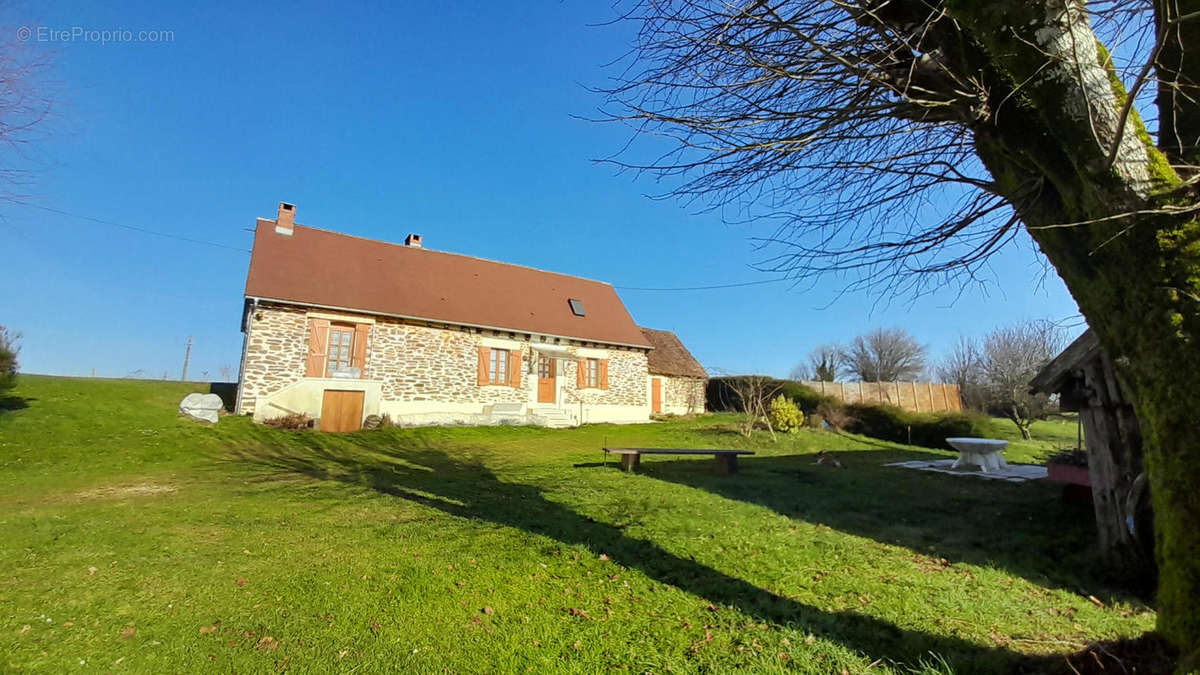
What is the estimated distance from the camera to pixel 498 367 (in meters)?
19.5

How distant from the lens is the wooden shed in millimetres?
4516

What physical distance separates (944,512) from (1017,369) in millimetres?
20937

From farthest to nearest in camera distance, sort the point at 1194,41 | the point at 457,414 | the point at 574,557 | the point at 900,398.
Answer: the point at 900,398 < the point at 457,414 < the point at 574,557 < the point at 1194,41

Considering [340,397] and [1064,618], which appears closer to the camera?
[1064,618]

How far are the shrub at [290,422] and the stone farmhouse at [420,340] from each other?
0.60 ft

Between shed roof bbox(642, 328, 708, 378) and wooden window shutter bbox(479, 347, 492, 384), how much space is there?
854 centimetres

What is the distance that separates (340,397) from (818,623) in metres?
16.0

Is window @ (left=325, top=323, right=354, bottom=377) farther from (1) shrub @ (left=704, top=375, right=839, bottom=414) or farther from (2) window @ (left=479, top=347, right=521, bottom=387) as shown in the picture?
(1) shrub @ (left=704, top=375, right=839, bottom=414)

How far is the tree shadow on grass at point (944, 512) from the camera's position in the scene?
16.8 feet

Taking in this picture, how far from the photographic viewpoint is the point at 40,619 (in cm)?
345

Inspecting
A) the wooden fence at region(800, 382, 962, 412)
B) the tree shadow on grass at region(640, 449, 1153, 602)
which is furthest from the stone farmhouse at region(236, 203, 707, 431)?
the tree shadow on grass at region(640, 449, 1153, 602)

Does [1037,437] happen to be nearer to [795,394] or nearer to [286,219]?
[795,394]

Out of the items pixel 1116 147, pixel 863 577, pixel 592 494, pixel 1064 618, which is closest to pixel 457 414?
pixel 592 494

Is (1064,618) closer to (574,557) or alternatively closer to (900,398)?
(574,557)
